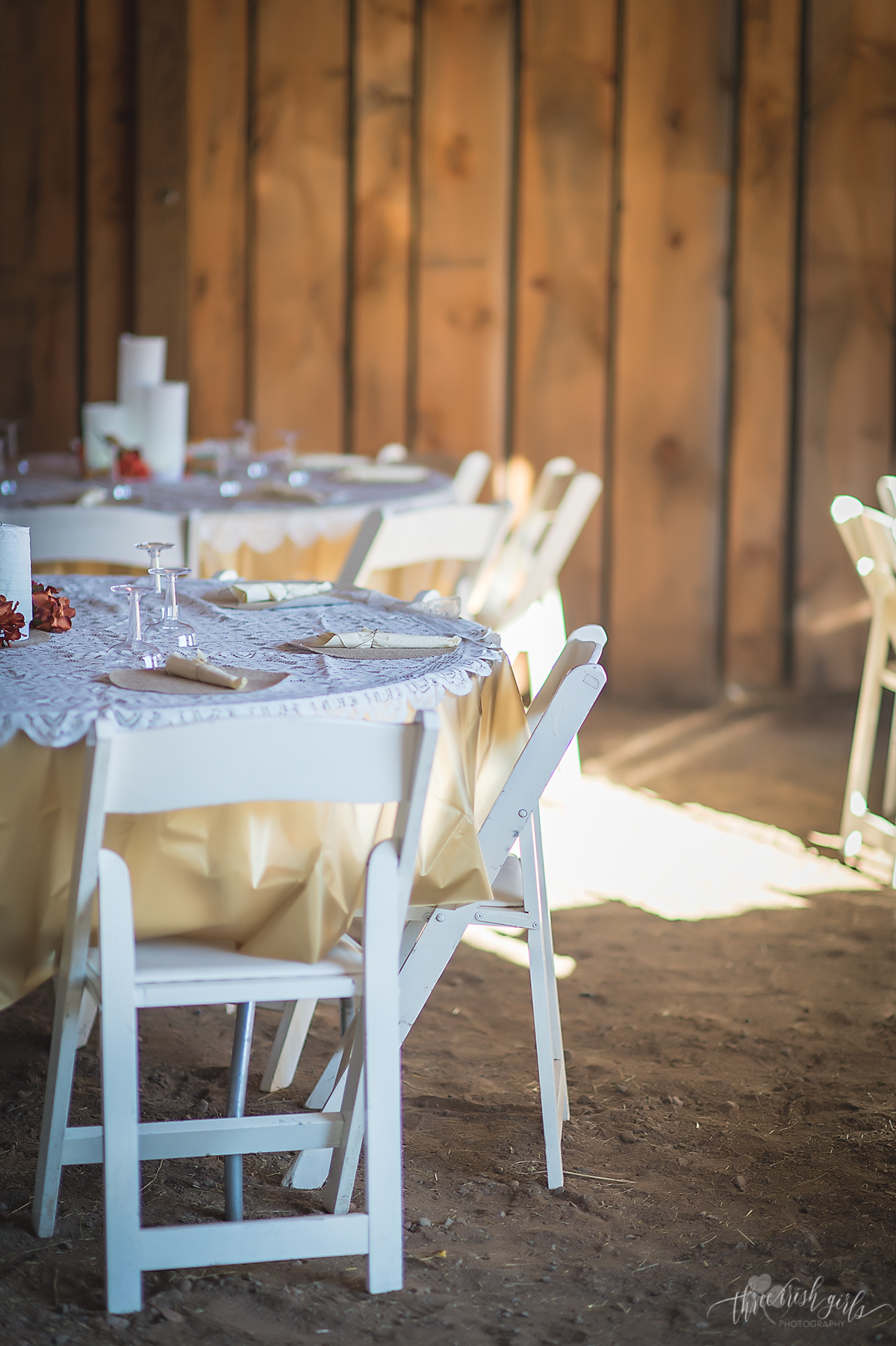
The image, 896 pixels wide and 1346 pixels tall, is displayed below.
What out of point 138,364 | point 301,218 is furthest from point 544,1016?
point 301,218

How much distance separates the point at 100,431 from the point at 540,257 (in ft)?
6.82

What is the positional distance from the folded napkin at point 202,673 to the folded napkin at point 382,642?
9.6 inches

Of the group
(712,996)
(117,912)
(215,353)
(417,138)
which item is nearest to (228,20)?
(417,138)

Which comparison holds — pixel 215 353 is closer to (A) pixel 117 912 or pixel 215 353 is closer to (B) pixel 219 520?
(B) pixel 219 520

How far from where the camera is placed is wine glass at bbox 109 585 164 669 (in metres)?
2.24

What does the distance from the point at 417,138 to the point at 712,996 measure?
12.3ft

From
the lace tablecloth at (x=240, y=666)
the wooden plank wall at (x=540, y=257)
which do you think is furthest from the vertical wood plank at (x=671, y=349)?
the lace tablecloth at (x=240, y=666)

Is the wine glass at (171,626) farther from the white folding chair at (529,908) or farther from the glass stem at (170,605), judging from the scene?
the white folding chair at (529,908)

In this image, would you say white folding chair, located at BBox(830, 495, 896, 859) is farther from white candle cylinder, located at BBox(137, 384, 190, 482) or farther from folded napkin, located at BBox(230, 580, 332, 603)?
white candle cylinder, located at BBox(137, 384, 190, 482)

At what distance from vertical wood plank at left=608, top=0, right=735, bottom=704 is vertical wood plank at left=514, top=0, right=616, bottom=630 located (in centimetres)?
9

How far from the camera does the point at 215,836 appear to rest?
1978 millimetres

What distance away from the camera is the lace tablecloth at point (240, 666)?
6.37ft

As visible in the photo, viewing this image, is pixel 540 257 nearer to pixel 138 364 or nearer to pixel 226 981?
pixel 138 364

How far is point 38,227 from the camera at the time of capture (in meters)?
5.53
